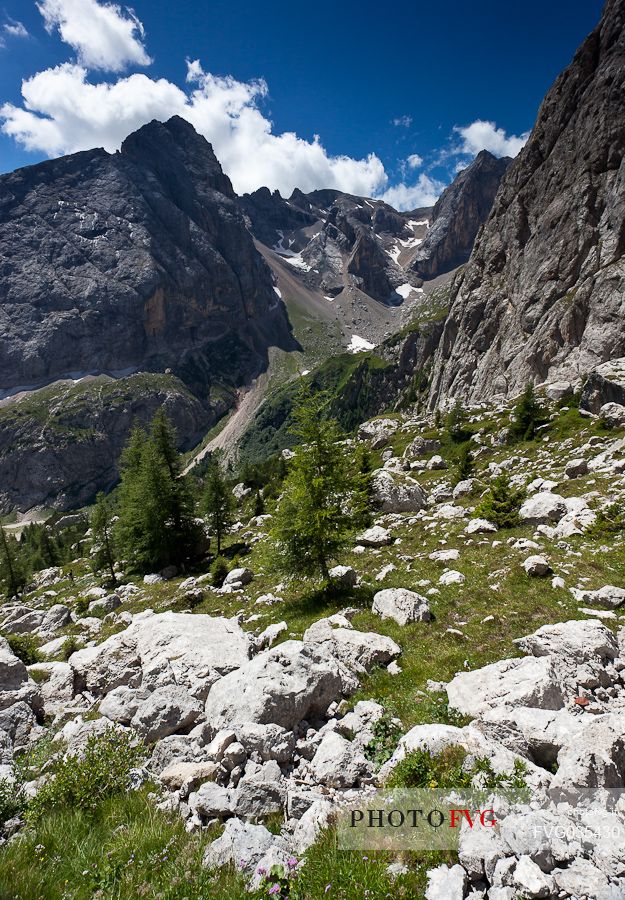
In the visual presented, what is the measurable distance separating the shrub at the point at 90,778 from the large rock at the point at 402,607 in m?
7.99

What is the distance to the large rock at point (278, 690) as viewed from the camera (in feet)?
25.8

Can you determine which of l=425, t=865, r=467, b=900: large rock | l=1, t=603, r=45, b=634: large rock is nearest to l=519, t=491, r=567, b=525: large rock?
l=425, t=865, r=467, b=900: large rock

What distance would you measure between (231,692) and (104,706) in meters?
3.53

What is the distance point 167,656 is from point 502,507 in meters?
18.4

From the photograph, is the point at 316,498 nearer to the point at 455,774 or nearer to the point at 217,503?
the point at 455,774

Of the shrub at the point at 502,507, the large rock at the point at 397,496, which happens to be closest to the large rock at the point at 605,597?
the shrub at the point at 502,507

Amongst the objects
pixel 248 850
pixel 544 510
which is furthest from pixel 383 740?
pixel 544 510

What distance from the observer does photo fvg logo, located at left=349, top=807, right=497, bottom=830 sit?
474cm

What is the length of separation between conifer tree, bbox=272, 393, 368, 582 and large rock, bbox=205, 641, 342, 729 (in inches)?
302

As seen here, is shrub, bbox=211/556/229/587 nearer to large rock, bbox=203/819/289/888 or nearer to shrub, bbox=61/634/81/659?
shrub, bbox=61/634/81/659

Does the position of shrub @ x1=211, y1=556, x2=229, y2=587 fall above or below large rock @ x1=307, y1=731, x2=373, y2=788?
below

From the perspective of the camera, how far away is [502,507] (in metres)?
21.7

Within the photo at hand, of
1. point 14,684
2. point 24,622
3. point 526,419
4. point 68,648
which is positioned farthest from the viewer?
point 526,419

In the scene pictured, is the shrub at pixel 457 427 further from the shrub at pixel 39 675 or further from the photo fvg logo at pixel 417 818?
the photo fvg logo at pixel 417 818
